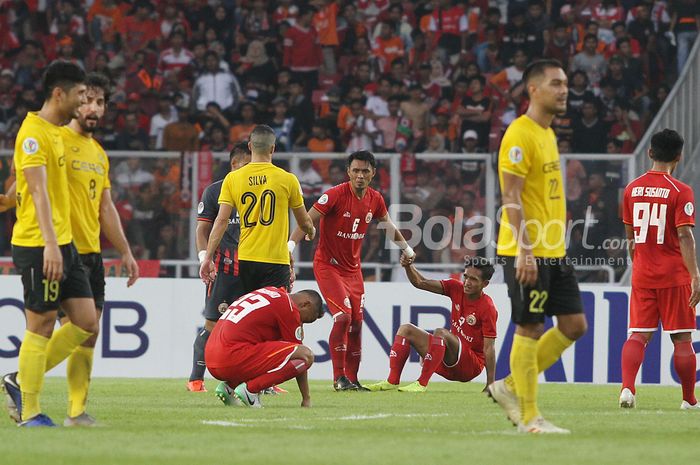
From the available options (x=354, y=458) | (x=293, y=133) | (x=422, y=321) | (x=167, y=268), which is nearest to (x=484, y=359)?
(x=422, y=321)

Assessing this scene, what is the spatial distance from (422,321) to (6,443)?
354 inches

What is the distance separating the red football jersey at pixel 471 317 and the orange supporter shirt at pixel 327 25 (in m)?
10.7

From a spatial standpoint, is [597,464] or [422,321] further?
[422,321]

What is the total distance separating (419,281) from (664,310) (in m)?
2.83

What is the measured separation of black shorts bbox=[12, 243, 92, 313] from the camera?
781 cm

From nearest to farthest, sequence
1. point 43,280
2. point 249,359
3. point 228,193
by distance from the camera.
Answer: point 43,280, point 249,359, point 228,193

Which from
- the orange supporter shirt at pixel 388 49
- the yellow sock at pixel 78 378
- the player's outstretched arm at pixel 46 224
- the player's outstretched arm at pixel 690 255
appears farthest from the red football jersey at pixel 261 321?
the orange supporter shirt at pixel 388 49

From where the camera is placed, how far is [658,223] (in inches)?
424

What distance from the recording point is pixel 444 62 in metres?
22.7

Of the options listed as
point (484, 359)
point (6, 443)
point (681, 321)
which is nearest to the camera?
point (6, 443)

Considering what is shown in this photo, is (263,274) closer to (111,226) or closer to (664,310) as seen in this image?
(111,226)

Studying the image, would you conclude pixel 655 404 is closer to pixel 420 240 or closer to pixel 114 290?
pixel 420 240

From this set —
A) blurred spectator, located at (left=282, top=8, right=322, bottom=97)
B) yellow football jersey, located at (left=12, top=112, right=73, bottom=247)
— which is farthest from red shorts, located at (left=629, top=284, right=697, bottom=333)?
blurred spectator, located at (left=282, top=8, right=322, bottom=97)

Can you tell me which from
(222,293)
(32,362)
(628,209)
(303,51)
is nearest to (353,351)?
(222,293)
